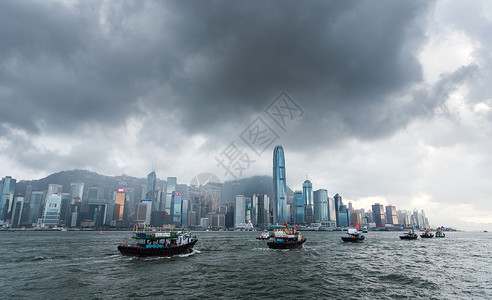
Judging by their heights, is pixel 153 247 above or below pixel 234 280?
above

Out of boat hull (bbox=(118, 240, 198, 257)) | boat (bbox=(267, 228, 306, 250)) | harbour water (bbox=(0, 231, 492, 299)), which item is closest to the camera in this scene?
harbour water (bbox=(0, 231, 492, 299))

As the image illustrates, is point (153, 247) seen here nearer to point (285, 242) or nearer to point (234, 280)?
point (234, 280)

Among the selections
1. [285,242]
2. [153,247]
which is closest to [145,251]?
[153,247]

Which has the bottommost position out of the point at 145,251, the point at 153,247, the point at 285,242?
the point at 285,242

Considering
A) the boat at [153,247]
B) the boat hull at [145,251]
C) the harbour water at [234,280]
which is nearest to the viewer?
the harbour water at [234,280]

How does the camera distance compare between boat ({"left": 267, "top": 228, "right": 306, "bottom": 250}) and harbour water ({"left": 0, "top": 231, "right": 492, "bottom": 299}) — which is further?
boat ({"left": 267, "top": 228, "right": 306, "bottom": 250})

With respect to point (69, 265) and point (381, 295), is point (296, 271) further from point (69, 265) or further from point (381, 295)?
point (69, 265)

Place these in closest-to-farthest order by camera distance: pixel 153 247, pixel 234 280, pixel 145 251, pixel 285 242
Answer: pixel 234 280 < pixel 145 251 < pixel 153 247 < pixel 285 242

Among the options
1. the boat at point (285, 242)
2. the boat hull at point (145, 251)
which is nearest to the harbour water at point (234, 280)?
the boat hull at point (145, 251)

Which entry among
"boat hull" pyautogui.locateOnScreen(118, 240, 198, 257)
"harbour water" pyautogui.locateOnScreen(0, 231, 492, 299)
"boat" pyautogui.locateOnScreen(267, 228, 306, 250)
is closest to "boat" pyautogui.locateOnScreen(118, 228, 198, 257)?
"boat hull" pyautogui.locateOnScreen(118, 240, 198, 257)

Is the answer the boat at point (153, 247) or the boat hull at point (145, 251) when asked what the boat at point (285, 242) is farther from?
the boat hull at point (145, 251)

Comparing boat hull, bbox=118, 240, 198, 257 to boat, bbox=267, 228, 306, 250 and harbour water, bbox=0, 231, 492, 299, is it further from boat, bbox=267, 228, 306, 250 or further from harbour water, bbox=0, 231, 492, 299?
boat, bbox=267, 228, 306, 250
